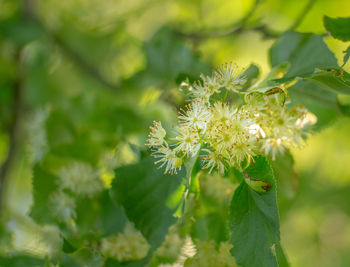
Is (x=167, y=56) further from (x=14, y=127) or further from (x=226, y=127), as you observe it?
(x=14, y=127)

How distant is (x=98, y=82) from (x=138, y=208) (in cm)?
101

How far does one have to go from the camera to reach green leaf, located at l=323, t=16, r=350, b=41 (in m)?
0.51

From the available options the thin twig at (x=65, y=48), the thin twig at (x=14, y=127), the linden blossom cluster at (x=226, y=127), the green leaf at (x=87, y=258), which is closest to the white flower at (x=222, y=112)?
the linden blossom cluster at (x=226, y=127)

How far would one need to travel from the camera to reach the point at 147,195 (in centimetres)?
60

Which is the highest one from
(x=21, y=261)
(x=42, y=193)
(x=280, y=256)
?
(x=42, y=193)

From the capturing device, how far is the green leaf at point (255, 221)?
1.52 feet

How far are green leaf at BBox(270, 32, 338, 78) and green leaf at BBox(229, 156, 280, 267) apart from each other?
0.60ft

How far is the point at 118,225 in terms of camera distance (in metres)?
0.65

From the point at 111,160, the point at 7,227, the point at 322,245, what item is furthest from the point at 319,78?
the point at 322,245

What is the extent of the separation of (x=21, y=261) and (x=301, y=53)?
0.67m

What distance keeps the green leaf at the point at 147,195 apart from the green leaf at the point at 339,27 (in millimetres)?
330

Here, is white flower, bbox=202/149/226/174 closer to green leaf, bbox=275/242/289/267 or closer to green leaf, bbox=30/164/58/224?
green leaf, bbox=275/242/289/267

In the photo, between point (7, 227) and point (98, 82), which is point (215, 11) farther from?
point (7, 227)

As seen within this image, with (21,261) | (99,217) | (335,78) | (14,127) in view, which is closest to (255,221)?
(335,78)
